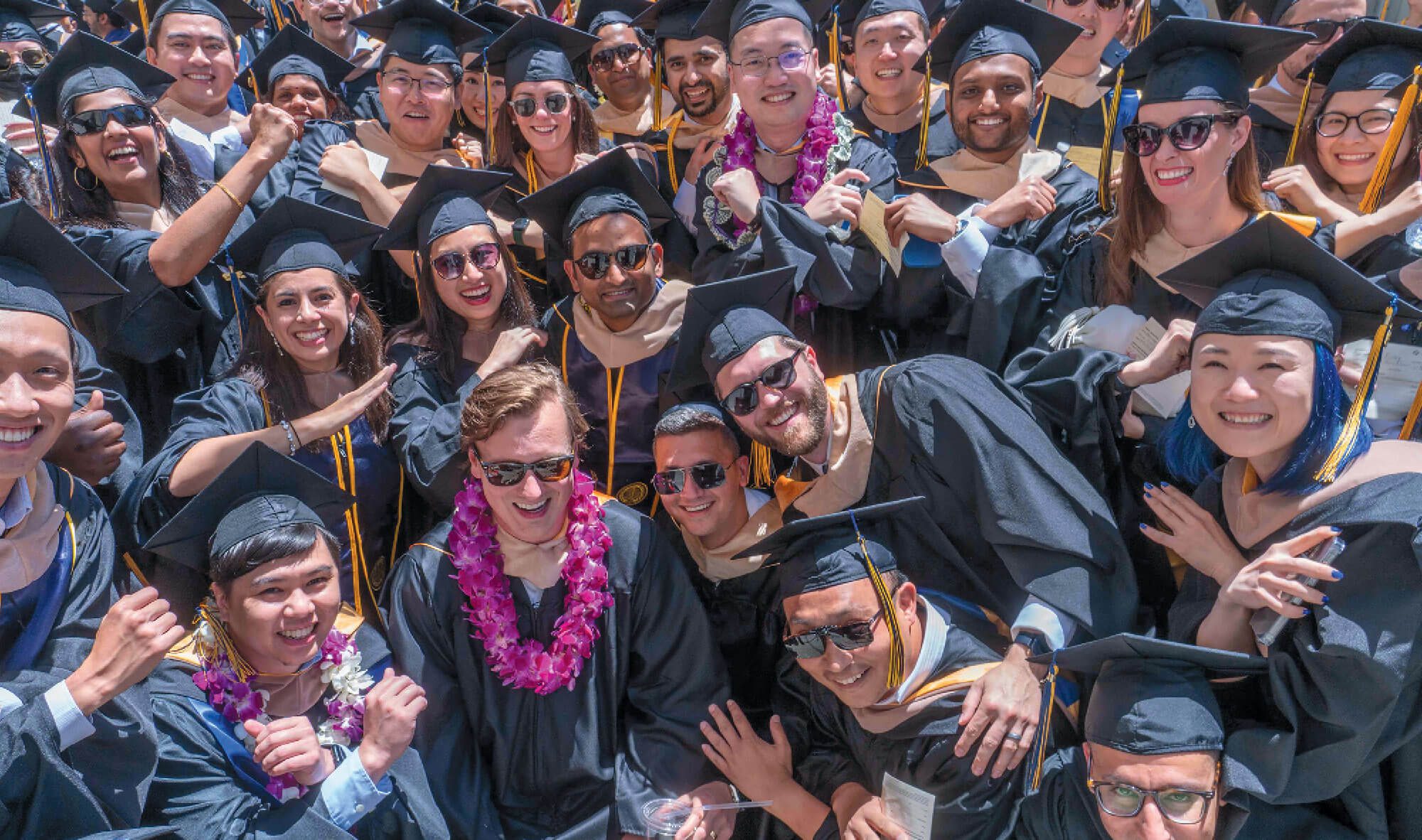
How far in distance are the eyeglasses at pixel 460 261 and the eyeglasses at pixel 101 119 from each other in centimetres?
135

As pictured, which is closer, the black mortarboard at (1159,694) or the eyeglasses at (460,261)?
the black mortarboard at (1159,694)

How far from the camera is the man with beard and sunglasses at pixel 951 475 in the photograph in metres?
3.51

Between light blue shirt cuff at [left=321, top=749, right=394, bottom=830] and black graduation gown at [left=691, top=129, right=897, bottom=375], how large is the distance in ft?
6.95

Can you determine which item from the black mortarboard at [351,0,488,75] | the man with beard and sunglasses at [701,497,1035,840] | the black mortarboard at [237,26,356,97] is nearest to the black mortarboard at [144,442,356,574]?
the man with beard and sunglasses at [701,497,1035,840]

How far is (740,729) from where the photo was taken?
3793 millimetres

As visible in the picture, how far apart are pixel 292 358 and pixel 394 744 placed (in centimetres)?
156

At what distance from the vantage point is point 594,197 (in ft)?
14.5

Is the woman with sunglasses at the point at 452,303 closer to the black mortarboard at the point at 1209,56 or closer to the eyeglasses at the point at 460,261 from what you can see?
the eyeglasses at the point at 460,261

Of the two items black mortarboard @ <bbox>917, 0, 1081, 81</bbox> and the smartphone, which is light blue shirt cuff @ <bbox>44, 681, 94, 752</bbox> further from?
black mortarboard @ <bbox>917, 0, 1081, 81</bbox>

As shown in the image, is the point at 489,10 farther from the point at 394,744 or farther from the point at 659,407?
the point at 394,744

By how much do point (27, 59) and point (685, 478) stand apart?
4308 mm

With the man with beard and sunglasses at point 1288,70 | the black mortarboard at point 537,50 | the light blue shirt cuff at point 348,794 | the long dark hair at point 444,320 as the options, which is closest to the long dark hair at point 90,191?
the long dark hair at point 444,320

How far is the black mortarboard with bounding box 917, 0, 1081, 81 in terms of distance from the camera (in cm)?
441

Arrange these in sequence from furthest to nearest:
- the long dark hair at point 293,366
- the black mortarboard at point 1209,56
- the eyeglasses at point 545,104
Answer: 1. the eyeglasses at point 545,104
2. the long dark hair at point 293,366
3. the black mortarboard at point 1209,56
